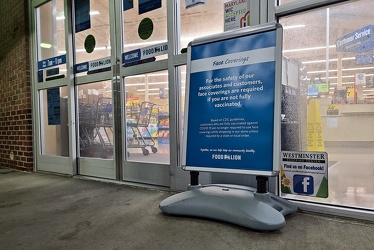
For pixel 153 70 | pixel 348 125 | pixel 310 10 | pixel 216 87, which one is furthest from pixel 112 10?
pixel 348 125

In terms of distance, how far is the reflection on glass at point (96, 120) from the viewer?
126 inches

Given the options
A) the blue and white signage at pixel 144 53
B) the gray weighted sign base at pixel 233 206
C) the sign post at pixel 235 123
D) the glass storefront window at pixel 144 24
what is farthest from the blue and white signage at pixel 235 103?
the glass storefront window at pixel 144 24

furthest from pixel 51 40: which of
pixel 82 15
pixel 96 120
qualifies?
pixel 96 120

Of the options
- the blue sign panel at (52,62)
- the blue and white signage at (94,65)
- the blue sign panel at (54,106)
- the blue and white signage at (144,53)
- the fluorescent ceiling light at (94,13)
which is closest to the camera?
the blue and white signage at (144,53)

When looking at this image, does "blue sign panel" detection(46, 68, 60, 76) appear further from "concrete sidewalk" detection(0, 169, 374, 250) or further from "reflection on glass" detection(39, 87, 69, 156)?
"concrete sidewalk" detection(0, 169, 374, 250)

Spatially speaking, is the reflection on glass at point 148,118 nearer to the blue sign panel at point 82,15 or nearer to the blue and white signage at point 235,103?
the blue and white signage at point 235,103

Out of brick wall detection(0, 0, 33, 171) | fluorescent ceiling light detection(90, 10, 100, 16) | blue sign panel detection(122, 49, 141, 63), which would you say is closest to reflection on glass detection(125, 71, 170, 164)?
blue sign panel detection(122, 49, 141, 63)

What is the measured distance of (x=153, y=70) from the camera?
Answer: 9.03ft

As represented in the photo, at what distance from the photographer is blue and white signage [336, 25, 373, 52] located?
1.82m

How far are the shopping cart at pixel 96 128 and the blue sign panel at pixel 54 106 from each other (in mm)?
454

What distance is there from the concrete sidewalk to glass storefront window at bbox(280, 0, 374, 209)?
1.33 feet

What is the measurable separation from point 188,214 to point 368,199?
131cm

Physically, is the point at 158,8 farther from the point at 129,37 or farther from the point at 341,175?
the point at 341,175

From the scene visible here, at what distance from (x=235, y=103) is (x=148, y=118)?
128 centimetres
